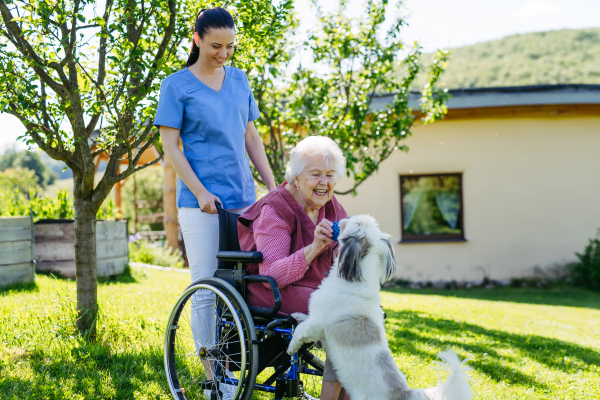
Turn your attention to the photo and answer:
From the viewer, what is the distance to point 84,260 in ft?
11.5

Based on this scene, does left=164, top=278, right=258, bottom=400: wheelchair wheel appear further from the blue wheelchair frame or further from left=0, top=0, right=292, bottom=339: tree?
left=0, top=0, right=292, bottom=339: tree

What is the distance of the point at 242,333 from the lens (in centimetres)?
213

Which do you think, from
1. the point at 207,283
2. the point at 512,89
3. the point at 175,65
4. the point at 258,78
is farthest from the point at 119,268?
the point at 512,89

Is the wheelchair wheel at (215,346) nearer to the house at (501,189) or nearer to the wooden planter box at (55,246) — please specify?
the wooden planter box at (55,246)

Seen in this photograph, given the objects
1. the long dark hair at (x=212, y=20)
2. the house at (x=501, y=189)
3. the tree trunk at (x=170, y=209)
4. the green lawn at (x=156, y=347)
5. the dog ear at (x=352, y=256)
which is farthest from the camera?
the tree trunk at (x=170, y=209)

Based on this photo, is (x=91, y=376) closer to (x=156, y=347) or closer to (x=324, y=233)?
(x=156, y=347)

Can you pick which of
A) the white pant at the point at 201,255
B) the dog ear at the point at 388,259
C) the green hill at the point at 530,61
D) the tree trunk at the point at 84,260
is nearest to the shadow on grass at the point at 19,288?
the tree trunk at the point at 84,260

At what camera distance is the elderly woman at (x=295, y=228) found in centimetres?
225

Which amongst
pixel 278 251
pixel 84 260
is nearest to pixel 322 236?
pixel 278 251

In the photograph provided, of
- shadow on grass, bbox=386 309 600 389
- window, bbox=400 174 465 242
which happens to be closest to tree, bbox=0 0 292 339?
shadow on grass, bbox=386 309 600 389

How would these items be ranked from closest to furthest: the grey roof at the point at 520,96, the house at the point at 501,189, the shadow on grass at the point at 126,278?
the shadow on grass at the point at 126,278
the grey roof at the point at 520,96
the house at the point at 501,189

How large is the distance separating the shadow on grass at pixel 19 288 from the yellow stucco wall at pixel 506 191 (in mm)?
5764

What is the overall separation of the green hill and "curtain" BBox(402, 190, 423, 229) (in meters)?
37.1

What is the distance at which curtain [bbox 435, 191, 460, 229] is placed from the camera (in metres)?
9.98
